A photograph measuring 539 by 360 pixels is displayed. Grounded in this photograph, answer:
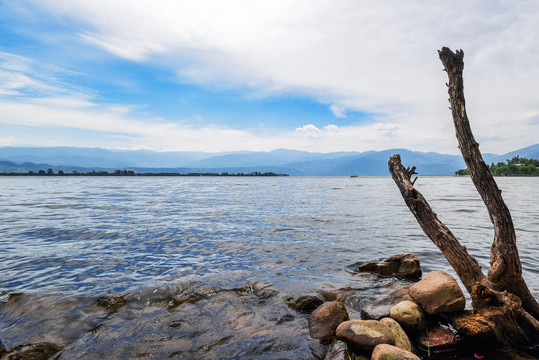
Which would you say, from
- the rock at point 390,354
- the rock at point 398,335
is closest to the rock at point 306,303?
the rock at point 398,335

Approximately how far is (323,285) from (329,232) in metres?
10.3

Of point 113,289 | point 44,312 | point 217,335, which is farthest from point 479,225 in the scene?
point 44,312

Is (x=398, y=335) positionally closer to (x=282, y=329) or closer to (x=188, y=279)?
(x=282, y=329)

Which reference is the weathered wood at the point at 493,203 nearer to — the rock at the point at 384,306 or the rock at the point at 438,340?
the rock at the point at 438,340

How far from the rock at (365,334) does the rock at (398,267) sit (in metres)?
5.83

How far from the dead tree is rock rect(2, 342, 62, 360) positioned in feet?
30.9

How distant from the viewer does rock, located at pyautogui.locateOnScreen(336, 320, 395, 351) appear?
596 cm

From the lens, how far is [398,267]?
11781 millimetres

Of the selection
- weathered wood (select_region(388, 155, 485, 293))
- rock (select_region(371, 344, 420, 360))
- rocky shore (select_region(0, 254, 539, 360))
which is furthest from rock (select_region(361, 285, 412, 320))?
rock (select_region(371, 344, 420, 360))

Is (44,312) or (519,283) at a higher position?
(519,283)

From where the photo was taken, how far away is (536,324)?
641cm

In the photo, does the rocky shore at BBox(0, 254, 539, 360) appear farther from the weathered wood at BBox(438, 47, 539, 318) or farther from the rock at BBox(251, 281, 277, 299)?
the weathered wood at BBox(438, 47, 539, 318)

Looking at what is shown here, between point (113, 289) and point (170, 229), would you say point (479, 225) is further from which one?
point (113, 289)

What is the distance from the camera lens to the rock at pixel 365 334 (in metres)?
5.96
